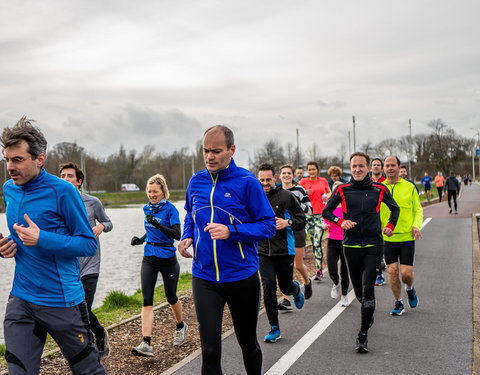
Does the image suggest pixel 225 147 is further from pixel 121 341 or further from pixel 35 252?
pixel 121 341

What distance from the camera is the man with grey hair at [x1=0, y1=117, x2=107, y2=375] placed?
3201 mm

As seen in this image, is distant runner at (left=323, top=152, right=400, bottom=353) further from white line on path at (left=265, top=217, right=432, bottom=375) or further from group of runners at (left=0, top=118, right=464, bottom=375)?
white line on path at (left=265, top=217, right=432, bottom=375)

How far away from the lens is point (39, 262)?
3.23 metres

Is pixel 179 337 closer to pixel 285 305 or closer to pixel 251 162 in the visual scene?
pixel 285 305

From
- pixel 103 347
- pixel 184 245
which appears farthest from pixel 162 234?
pixel 184 245

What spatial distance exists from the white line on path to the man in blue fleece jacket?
110 cm

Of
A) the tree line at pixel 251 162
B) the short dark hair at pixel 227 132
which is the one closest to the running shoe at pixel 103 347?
the short dark hair at pixel 227 132

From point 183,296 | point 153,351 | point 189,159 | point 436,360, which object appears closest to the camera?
point 436,360

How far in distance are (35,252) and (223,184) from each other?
4.52 feet

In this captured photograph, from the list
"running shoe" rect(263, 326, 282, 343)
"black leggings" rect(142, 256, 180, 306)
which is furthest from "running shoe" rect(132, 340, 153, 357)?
"running shoe" rect(263, 326, 282, 343)

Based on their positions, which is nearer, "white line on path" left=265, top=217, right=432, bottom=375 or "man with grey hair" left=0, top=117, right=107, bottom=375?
"man with grey hair" left=0, top=117, right=107, bottom=375

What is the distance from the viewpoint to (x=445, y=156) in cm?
8175

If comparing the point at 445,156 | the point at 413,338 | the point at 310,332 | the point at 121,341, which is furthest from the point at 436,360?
the point at 445,156

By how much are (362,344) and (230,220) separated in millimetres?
2499
